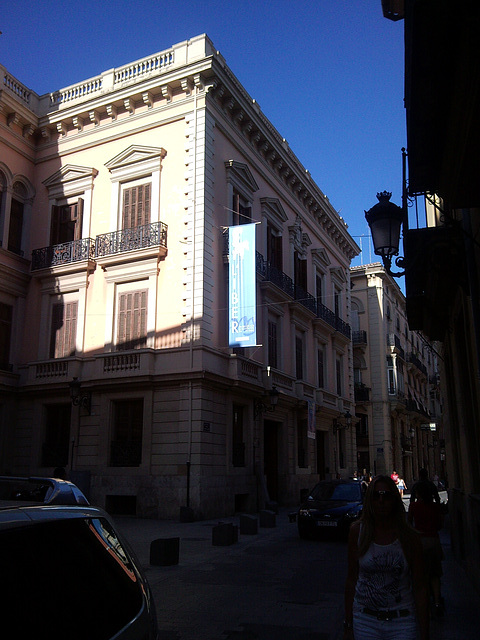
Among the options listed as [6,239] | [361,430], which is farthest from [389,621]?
[361,430]

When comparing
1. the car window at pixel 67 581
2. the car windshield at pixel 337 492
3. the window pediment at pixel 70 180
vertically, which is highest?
the window pediment at pixel 70 180

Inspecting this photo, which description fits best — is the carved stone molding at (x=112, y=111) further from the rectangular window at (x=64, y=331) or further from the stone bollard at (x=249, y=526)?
the stone bollard at (x=249, y=526)

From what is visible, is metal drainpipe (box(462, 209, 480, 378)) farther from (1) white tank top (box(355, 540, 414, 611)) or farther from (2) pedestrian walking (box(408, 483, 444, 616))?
(1) white tank top (box(355, 540, 414, 611))

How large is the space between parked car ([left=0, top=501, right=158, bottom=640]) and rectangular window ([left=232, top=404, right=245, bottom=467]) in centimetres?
1884

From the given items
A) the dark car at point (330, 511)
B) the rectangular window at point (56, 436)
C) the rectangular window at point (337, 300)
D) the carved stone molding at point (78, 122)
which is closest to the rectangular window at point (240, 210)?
the carved stone molding at point (78, 122)

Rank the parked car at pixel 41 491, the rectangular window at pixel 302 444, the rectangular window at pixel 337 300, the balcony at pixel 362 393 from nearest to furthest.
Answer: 1. the parked car at pixel 41 491
2. the rectangular window at pixel 302 444
3. the rectangular window at pixel 337 300
4. the balcony at pixel 362 393

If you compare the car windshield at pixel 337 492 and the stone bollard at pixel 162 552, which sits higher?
the car windshield at pixel 337 492

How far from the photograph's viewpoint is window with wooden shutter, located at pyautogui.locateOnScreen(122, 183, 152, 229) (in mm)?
21641

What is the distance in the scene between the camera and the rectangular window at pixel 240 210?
75.4 feet

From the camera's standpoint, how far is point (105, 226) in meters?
22.2

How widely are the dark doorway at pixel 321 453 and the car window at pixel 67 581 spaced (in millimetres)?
28442

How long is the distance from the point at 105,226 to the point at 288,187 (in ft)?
34.7

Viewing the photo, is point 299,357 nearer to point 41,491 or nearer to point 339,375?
point 339,375

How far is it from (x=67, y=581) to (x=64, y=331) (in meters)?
21.0
